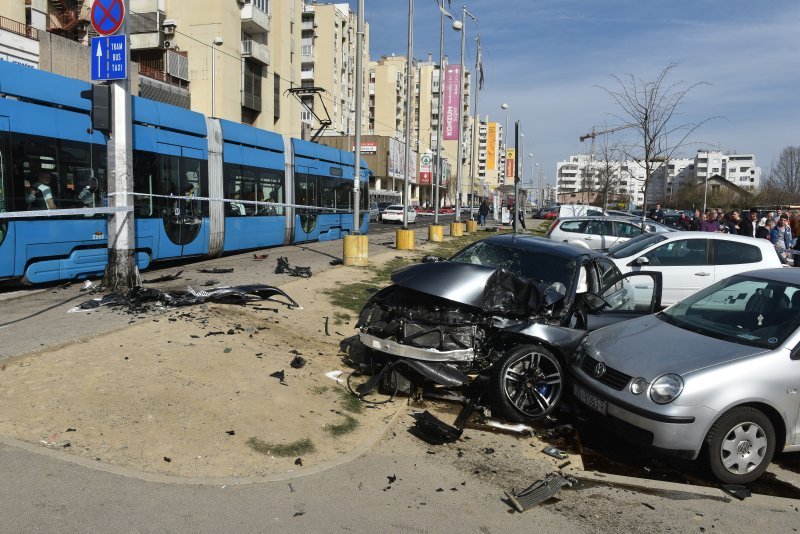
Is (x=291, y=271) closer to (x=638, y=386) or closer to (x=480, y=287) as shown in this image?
(x=480, y=287)

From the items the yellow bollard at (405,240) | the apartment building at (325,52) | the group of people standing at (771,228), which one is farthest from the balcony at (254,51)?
the group of people standing at (771,228)

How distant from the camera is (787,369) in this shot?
4324 mm

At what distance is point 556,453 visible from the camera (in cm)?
479

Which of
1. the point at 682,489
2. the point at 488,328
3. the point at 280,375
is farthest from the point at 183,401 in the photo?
the point at 682,489

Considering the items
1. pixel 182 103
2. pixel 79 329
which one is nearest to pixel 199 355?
pixel 79 329

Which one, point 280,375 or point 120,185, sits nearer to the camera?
point 280,375

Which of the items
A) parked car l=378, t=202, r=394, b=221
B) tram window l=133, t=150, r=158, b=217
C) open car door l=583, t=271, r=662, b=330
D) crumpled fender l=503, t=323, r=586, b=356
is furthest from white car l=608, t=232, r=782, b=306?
parked car l=378, t=202, r=394, b=221

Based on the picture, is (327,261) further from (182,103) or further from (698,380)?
(182,103)

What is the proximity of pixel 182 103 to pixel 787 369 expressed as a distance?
3774 cm

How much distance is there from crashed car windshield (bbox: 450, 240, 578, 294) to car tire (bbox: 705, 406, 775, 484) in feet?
7.18

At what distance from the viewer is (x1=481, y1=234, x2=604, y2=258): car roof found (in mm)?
6743

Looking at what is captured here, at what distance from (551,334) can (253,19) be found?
42.9m

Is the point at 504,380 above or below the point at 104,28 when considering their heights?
below

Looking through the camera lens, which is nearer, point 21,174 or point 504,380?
point 504,380
